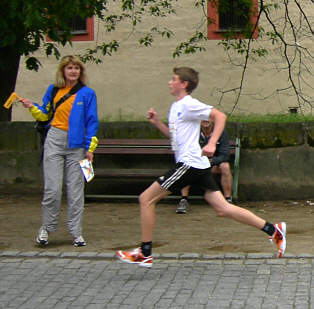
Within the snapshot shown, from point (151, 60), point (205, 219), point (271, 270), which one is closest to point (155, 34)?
point (151, 60)

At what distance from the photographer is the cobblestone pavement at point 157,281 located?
5.68 m

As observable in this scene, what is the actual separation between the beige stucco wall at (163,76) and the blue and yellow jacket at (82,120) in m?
11.5

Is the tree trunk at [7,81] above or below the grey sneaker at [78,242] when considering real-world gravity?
above

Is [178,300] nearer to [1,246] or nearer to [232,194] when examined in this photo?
[1,246]

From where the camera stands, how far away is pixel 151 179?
10.9 metres

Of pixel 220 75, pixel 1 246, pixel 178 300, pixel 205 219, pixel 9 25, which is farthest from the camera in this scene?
pixel 220 75

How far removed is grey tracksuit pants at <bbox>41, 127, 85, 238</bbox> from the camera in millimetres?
7777

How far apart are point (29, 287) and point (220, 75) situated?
48.0 ft

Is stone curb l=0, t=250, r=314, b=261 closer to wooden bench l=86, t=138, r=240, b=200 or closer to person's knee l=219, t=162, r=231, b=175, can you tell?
person's knee l=219, t=162, r=231, b=175

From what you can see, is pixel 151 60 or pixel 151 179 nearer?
pixel 151 179

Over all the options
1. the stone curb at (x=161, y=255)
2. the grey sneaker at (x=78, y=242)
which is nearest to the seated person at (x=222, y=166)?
the grey sneaker at (x=78, y=242)

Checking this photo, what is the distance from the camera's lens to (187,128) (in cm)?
646

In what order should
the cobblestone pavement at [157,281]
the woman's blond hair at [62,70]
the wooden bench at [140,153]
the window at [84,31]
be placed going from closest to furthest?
1. the cobblestone pavement at [157,281]
2. the woman's blond hair at [62,70]
3. the wooden bench at [140,153]
4. the window at [84,31]

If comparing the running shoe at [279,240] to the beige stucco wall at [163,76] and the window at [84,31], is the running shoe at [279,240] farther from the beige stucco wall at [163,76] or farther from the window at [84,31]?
the window at [84,31]
